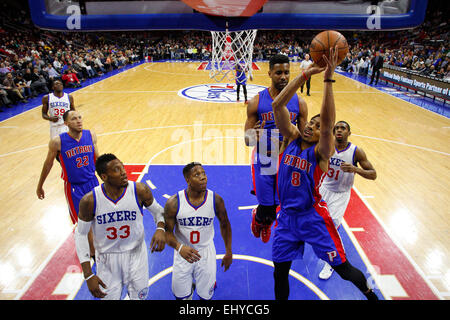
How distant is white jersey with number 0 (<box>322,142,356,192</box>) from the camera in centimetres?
367

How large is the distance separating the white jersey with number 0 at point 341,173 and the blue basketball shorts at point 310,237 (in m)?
1.17

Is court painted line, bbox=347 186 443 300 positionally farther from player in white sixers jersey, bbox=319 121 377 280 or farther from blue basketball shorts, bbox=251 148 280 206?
blue basketball shorts, bbox=251 148 280 206

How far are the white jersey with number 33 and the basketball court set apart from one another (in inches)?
33.8

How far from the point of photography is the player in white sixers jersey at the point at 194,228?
2.61 meters

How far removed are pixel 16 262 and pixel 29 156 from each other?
388 cm

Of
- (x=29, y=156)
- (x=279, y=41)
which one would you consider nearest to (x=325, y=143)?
(x=29, y=156)

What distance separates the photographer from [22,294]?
318 cm

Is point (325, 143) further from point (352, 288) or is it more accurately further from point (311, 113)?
point (311, 113)

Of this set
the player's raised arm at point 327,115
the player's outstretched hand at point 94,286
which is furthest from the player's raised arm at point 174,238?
the player's raised arm at point 327,115

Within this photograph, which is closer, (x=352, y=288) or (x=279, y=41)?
(x=352, y=288)

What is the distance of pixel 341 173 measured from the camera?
3688 mm

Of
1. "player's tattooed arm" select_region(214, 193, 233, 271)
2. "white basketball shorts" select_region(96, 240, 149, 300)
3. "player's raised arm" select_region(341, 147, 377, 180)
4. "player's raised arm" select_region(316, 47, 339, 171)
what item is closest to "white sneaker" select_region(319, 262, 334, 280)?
"player's raised arm" select_region(341, 147, 377, 180)

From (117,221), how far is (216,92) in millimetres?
11358

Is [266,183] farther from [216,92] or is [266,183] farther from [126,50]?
[126,50]
